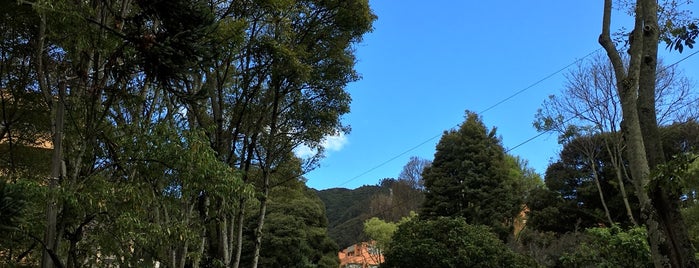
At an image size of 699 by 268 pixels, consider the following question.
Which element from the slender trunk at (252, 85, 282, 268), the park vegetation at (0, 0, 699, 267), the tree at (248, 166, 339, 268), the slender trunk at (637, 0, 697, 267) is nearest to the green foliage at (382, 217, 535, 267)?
the park vegetation at (0, 0, 699, 267)

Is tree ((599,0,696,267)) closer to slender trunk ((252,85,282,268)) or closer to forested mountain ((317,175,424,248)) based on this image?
slender trunk ((252,85,282,268))

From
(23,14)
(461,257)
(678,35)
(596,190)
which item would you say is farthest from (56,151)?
(596,190)

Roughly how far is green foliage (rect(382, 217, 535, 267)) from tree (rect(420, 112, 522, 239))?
24.3ft

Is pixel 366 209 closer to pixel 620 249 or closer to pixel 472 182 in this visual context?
pixel 472 182

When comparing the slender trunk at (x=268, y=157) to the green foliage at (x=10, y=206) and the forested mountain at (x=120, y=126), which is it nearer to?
the forested mountain at (x=120, y=126)

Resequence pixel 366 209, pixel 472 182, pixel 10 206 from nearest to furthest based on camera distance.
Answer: pixel 10 206 < pixel 472 182 < pixel 366 209

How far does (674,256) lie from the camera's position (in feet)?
11.2

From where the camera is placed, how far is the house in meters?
31.4

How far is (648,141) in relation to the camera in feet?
12.1

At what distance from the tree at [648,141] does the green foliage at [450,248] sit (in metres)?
10.2

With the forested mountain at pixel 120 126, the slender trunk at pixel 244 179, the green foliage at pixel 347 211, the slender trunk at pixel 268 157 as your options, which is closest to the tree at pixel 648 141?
the forested mountain at pixel 120 126

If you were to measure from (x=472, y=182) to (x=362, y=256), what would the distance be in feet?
53.6

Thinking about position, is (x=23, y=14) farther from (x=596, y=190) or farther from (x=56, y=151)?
(x=596, y=190)

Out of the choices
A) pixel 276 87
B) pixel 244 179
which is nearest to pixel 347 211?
pixel 276 87
